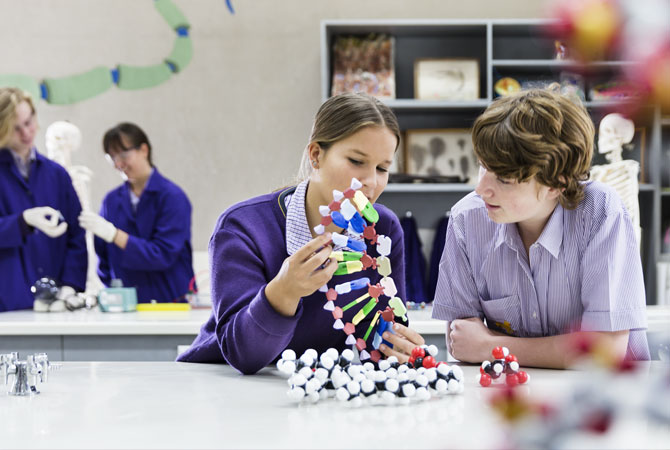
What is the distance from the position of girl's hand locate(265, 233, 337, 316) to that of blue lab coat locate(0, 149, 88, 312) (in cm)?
192

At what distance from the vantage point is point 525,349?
4.25 ft

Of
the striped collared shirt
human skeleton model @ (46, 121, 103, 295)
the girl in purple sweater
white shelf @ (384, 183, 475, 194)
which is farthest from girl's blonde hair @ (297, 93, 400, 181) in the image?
human skeleton model @ (46, 121, 103, 295)

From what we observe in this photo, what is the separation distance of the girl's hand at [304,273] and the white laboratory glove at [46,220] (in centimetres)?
188

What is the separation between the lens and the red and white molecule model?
1.13m

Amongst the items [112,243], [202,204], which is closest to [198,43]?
[202,204]

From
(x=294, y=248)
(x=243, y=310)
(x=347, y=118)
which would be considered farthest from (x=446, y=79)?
(x=243, y=310)

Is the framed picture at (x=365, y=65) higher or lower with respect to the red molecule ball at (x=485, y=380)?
higher

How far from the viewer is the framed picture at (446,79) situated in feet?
12.4

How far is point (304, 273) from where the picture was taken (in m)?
1.08

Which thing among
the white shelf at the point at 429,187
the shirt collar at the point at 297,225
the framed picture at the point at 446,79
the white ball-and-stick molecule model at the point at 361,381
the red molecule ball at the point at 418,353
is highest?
the framed picture at the point at 446,79

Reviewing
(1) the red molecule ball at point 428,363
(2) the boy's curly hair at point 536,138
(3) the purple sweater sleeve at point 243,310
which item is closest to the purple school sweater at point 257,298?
(3) the purple sweater sleeve at point 243,310

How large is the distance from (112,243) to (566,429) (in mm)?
3074

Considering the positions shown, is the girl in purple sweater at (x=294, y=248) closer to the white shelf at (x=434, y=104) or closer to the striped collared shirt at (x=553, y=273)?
the striped collared shirt at (x=553, y=273)

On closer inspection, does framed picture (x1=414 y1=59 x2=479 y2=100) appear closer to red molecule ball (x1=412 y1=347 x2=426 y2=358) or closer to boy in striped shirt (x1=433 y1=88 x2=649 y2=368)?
boy in striped shirt (x1=433 y1=88 x2=649 y2=368)
